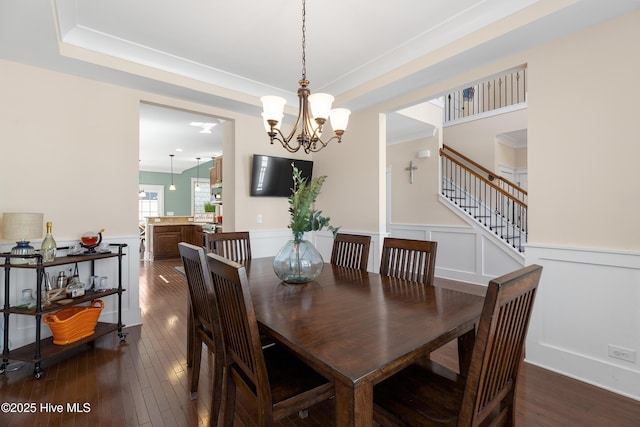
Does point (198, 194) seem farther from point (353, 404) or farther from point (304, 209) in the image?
point (353, 404)

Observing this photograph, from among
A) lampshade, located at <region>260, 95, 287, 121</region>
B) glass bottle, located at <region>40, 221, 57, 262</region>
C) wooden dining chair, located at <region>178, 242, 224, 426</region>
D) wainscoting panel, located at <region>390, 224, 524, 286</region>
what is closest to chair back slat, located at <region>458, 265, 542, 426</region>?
wooden dining chair, located at <region>178, 242, 224, 426</region>

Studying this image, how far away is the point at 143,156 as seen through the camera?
8141 millimetres

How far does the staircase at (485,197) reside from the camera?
4.86 metres

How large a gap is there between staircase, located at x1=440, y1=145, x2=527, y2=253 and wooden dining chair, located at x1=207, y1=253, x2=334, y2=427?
4.17m

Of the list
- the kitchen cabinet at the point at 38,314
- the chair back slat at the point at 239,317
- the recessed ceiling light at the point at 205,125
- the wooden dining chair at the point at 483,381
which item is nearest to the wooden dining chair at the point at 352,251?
the wooden dining chair at the point at 483,381

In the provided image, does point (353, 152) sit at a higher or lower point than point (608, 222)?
higher

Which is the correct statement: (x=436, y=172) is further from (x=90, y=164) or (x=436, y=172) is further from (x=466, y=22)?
(x=90, y=164)

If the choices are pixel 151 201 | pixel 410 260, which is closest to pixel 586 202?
pixel 410 260

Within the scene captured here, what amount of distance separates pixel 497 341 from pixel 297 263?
3.77 feet

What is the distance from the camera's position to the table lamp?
85.6 inches

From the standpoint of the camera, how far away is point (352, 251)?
8.26 feet

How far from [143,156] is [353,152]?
266 inches

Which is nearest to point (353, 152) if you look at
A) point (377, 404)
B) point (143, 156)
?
point (377, 404)

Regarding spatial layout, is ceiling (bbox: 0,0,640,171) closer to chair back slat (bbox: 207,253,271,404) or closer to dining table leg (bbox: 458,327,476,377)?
chair back slat (bbox: 207,253,271,404)
